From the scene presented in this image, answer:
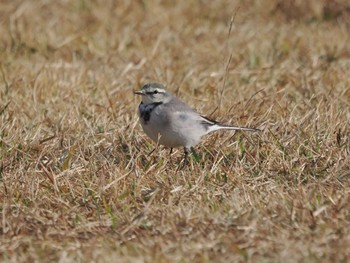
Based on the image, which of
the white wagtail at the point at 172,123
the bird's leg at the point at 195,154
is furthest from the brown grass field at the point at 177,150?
the white wagtail at the point at 172,123

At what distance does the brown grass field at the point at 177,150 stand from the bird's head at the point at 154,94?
13.3 inches

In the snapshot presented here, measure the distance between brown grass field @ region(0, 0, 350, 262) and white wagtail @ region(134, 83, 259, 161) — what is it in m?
0.14

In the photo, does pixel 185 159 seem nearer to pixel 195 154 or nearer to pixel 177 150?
pixel 195 154

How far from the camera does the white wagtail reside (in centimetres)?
644

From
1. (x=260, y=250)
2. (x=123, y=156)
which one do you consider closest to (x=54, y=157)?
(x=123, y=156)

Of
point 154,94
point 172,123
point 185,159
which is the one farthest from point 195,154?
point 154,94

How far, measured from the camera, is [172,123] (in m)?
6.49

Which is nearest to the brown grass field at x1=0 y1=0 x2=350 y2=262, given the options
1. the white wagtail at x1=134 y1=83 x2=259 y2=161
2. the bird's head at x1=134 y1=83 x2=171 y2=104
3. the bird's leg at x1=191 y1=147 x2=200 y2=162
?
the bird's leg at x1=191 y1=147 x2=200 y2=162

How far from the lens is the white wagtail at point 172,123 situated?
6438 mm

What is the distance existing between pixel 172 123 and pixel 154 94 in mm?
377

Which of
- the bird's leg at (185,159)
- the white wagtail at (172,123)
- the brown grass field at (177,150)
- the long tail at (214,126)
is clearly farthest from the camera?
the long tail at (214,126)

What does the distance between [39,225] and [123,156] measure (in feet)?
4.30

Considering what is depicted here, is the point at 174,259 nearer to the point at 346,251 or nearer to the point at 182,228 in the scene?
the point at 182,228

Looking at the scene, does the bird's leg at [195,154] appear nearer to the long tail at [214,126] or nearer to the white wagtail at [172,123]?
the white wagtail at [172,123]
